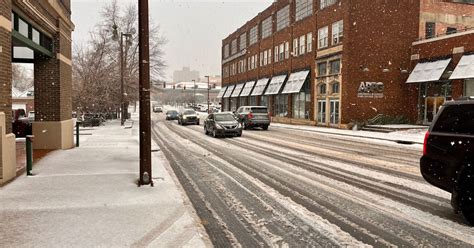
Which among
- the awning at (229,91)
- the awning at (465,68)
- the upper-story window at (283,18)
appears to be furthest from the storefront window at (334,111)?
the awning at (229,91)

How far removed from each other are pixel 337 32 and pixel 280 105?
13.6m

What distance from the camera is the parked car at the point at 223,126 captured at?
21823mm

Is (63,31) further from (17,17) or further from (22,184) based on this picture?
(22,184)

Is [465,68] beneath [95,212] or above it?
above

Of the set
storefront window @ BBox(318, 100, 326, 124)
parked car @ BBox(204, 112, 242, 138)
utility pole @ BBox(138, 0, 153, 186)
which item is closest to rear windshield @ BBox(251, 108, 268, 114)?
parked car @ BBox(204, 112, 242, 138)

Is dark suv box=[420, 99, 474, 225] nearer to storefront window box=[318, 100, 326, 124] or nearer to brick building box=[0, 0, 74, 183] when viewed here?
brick building box=[0, 0, 74, 183]

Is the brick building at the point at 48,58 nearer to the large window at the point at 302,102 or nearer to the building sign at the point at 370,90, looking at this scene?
the building sign at the point at 370,90

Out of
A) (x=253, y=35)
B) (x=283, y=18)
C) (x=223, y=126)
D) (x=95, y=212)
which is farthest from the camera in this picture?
(x=253, y=35)

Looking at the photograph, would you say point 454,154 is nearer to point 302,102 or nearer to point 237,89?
point 302,102

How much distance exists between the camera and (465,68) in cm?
2455

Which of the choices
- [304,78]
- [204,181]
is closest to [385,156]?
[204,181]

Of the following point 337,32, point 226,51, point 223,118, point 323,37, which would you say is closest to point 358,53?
point 337,32

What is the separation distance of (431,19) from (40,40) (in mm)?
31518

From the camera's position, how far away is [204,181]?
350 inches
